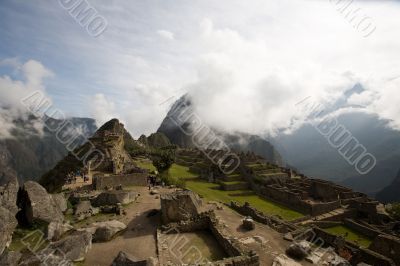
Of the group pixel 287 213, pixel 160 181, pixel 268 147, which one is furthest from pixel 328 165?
pixel 160 181

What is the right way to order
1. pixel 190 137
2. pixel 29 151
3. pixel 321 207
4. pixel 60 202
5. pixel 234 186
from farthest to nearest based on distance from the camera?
pixel 190 137, pixel 29 151, pixel 234 186, pixel 321 207, pixel 60 202

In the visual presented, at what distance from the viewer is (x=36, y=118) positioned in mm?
93188

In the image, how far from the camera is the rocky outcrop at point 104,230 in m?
16.0

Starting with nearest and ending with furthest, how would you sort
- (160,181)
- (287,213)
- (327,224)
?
(160,181)
(327,224)
(287,213)

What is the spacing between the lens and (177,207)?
61.6 ft

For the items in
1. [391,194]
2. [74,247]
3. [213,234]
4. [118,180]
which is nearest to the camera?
[74,247]

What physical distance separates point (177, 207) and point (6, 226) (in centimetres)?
867

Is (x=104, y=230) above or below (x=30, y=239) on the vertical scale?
above

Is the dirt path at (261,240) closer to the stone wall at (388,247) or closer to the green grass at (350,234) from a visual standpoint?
the stone wall at (388,247)

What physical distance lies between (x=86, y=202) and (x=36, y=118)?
83452 millimetres

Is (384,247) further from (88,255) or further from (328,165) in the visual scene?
(328,165)

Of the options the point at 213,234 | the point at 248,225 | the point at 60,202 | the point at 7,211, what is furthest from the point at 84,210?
the point at 248,225

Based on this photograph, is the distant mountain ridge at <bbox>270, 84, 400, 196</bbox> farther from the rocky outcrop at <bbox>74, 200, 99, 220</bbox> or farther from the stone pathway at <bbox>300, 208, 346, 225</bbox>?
the rocky outcrop at <bbox>74, 200, 99, 220</bbox>

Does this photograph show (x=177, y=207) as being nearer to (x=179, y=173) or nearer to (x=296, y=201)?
(x=296, y=201)
